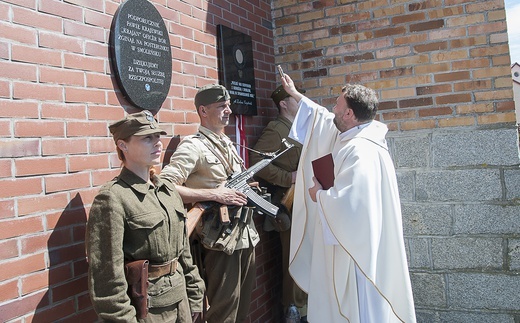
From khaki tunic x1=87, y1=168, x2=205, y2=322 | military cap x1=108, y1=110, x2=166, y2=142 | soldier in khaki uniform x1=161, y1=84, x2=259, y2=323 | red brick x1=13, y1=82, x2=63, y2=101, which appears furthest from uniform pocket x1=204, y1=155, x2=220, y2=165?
red brick x1=13, y1=82, x2=63, y2=101

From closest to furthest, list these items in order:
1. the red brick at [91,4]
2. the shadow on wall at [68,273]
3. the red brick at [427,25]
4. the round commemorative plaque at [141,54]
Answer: the shadow on wall at [68,273] → the red brick at [91,4] → the round commemorative plaque at [141,54] → the red brick at [427,25]

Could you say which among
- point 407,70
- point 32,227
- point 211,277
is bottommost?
point 211,277

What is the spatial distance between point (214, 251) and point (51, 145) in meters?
1.34

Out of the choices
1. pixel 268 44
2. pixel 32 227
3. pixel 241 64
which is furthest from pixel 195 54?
pixel 32 227

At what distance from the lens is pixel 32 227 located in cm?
209

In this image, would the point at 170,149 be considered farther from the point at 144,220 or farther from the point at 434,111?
the point at 434,111

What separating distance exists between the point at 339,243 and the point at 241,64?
6.04 ft

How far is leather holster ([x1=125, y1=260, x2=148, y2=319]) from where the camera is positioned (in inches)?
81.1

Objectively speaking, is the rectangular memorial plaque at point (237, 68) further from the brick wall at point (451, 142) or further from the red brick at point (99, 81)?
the red brick at point (99, 81)

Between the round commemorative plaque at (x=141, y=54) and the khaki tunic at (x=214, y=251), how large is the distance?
362mm

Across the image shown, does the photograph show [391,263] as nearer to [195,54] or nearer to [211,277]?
[211,277]

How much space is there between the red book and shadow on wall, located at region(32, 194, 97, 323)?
1.46 metres

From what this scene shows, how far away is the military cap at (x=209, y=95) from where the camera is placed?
10.5 feet

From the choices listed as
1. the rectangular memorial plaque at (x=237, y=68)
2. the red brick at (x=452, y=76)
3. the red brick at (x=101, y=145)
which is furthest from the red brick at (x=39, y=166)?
the red brick at (x=452, y=76)
